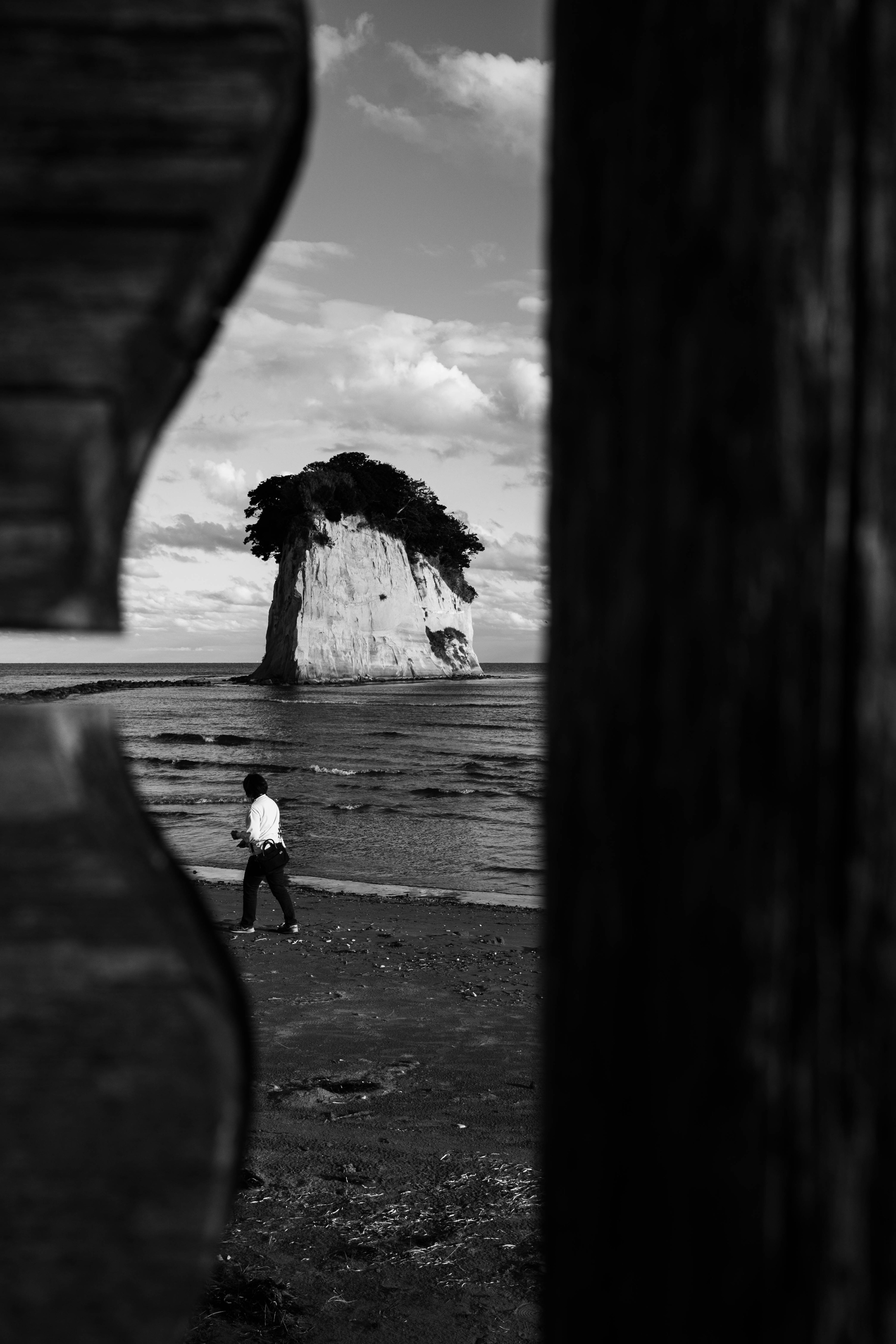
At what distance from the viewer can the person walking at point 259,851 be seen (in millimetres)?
9102

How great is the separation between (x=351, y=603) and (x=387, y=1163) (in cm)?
5879

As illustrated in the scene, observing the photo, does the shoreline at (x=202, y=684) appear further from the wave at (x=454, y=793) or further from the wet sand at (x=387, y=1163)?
the wet sand at (x=387, y=1163)

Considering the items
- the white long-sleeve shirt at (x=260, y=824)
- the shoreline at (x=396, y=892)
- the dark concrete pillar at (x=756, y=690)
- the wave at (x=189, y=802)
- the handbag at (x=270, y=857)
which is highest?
the dark concrete pillar at (x=756, y=690)

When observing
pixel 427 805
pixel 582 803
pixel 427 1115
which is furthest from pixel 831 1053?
pixel 427 805

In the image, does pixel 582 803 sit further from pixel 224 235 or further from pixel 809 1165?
pixel 224 235

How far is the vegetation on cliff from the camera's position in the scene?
61.0m

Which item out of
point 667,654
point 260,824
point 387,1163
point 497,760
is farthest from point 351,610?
point 667,654

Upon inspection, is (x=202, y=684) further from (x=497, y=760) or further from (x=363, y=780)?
(x=363, y=780)

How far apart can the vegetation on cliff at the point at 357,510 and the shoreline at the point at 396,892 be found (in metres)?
48.3

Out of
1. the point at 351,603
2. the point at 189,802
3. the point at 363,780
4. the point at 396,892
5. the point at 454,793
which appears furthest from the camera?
the point at 351,603

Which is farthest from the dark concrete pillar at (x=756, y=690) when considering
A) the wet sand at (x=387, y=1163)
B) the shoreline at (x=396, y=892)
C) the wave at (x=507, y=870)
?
the wave at (x=507, y=870)

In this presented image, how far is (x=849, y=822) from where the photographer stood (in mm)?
511

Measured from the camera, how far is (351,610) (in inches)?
2467

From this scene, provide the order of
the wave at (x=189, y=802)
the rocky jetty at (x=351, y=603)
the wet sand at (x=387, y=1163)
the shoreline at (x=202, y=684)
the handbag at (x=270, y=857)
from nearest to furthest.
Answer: the wet sand at (x=387, y=1163)
the handbag at (x=270, y=857)
the wave at (x=189, y=802)
the shoreline at (x=202, y=684)
the rocky jetty at (x=351, y=603)
